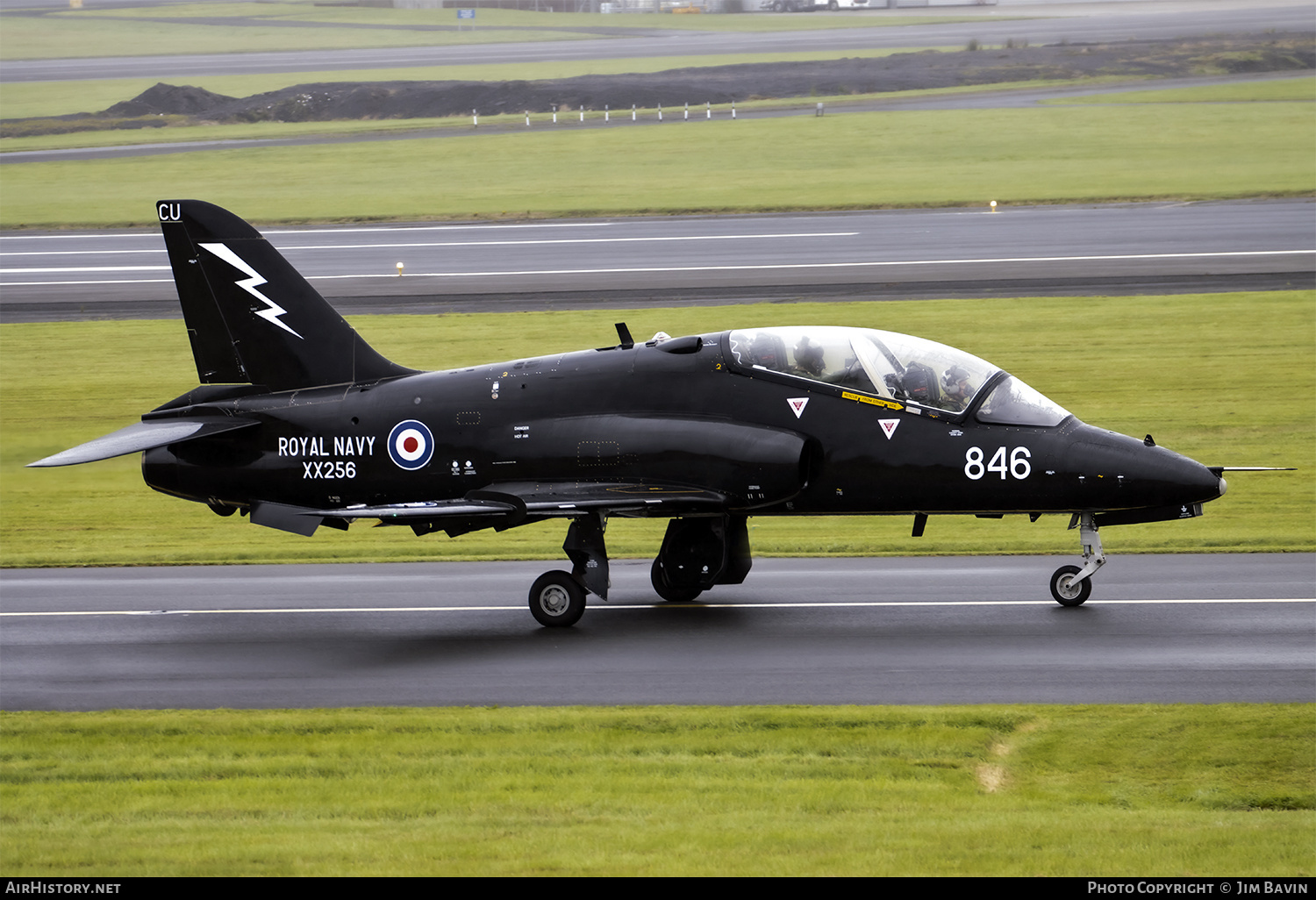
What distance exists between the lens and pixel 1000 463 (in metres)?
16.2

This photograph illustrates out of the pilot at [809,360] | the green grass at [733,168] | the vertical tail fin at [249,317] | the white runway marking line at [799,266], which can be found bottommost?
the pilot at [809,360]

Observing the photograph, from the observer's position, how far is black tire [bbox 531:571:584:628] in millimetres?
17109

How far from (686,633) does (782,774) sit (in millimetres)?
5004

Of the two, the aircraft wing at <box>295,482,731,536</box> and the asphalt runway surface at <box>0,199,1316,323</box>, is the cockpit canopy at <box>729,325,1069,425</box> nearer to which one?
the aircraft wing at <box>295,482,731,536</box>

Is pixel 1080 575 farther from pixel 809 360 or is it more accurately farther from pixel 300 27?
pixel 300 27

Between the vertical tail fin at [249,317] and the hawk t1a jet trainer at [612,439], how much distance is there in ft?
0.09

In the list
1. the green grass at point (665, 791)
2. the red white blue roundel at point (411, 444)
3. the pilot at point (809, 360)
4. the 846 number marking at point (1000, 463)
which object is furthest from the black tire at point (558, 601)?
the 846 number marking at point (1000, 463)

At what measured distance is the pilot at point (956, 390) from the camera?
16.4m

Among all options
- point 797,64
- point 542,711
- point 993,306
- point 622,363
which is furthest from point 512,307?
point 797,64

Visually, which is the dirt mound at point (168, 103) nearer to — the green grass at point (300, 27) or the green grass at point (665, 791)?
the green grass at point (300, 27)

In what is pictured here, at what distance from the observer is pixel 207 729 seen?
13.8 m

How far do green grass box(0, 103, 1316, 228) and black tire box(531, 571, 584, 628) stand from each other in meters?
39.8

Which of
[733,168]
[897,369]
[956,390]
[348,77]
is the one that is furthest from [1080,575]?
[348,77]

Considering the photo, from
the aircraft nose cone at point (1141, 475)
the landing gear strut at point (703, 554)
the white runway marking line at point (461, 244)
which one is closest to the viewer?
the aircraft nose cone at point (1141, 475)
